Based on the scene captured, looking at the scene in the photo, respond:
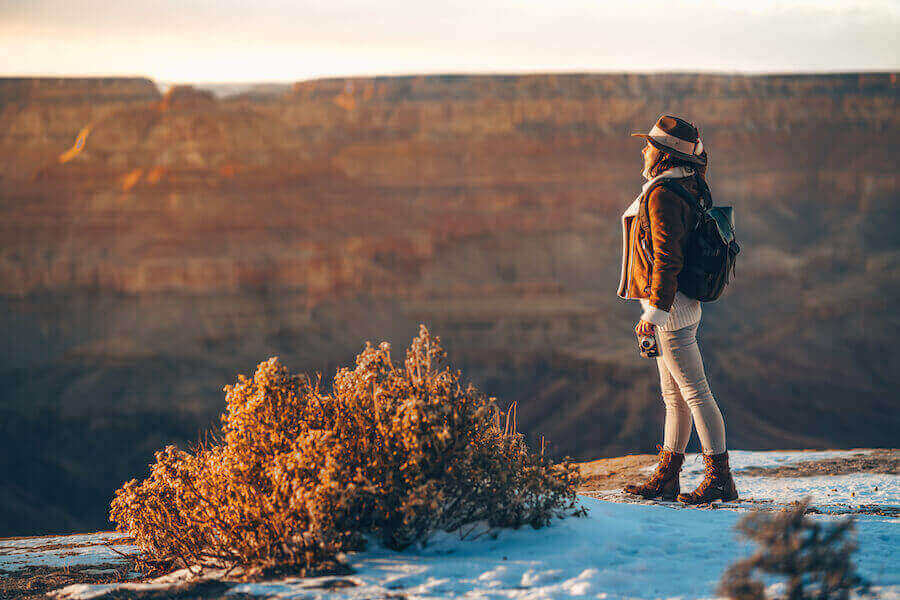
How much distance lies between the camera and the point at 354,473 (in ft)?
10.7

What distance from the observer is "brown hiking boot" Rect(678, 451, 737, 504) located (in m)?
3.89

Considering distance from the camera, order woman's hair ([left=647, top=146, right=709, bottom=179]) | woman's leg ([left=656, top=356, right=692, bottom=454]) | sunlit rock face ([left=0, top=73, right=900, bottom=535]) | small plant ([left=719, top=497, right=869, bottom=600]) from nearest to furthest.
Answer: small plant ([left=719, top=497, right=869, bottom=600]) < woman's hair ([left=647, top=146, right=709, bottom=179]) < woman's leg ([left=656, top=356, right=692, bottom=454]) < sunlit rock face ([left=0, top=73, right=900, bottom=535])

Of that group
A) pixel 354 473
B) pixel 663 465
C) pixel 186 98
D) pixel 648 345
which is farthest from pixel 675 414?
pixel 186 98

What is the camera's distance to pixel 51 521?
15.3m

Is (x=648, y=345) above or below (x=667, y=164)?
below

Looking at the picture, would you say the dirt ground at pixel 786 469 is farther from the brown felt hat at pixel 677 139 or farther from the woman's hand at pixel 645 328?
the brown felt hat at pixel 677 139

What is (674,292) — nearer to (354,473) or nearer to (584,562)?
(584,562)

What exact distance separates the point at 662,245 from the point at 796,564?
151 cm

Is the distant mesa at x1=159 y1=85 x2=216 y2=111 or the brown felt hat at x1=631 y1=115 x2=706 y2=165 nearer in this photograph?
the brown felt hat at x1=631 y1=115 x2=706 y2=165

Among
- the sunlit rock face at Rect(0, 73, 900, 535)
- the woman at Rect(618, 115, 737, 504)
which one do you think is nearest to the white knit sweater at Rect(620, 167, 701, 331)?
the woman at Rect(618, 115, 737, 504)

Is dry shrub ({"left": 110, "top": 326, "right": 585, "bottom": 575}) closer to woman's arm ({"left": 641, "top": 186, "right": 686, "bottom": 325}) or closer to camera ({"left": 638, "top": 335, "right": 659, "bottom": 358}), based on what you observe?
camera ({"left": 638, "top": 335, "right": 659, "bottom": 358})

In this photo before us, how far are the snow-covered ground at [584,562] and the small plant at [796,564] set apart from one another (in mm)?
291

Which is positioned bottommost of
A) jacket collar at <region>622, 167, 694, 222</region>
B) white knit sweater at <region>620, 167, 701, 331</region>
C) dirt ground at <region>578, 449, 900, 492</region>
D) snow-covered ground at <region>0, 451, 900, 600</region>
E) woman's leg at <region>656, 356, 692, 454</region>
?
dirt ground at <region>578, 449, 900, 492</region>

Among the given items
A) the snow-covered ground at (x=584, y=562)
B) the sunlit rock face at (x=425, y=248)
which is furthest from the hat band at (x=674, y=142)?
the sunlit rock face at (x=425, y=248)
